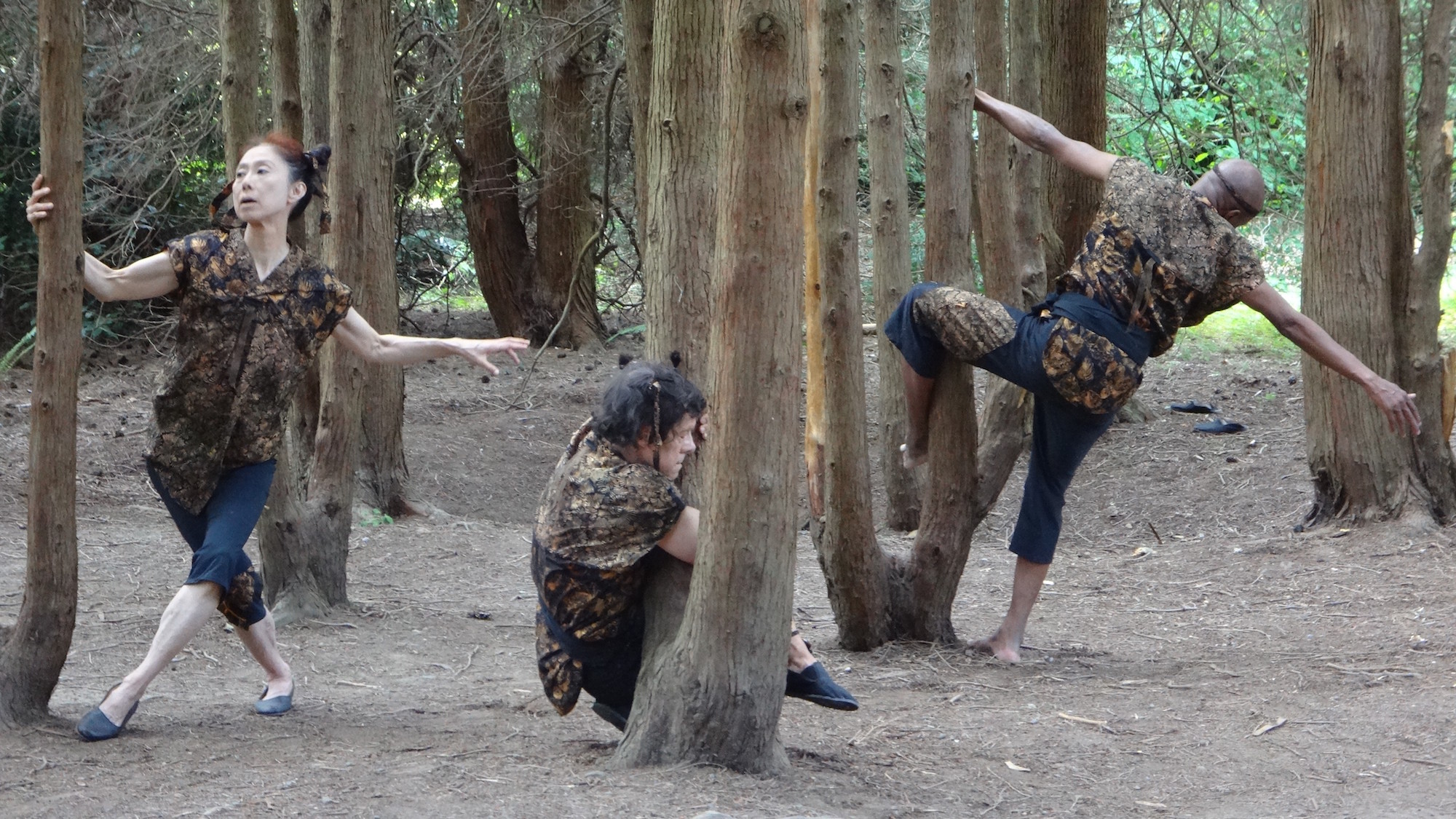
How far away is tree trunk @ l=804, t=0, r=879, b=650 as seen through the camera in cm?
485

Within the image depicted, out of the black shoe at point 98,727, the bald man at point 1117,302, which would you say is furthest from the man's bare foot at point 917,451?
→ the black shoe at point 98,727

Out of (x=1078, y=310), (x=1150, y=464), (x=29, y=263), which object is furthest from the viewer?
(x=29, y=263)

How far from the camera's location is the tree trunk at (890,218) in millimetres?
5535

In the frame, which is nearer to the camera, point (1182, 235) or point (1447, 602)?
point (1182, 235)

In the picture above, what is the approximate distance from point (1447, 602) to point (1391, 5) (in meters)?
3.26

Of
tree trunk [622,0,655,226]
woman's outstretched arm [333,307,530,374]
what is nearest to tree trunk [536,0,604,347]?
tree trunk [622,0,655,226]

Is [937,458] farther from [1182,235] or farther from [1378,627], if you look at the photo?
[1378,627]

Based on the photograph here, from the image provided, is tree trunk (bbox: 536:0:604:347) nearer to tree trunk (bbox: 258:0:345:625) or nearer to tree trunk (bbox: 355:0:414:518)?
tree trunk (bbox: 355:0:414:518)

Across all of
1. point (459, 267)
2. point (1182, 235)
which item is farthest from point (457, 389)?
point (1182, 235)

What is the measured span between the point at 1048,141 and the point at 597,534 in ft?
7.66

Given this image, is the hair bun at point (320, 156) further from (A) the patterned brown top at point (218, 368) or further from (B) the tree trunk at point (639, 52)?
(B) the tree trunk at point (639, 52)

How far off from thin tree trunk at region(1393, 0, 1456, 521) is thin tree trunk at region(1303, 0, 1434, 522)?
0.19 ft

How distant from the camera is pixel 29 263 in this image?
43.8 feet

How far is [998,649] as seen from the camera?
5.25 m
